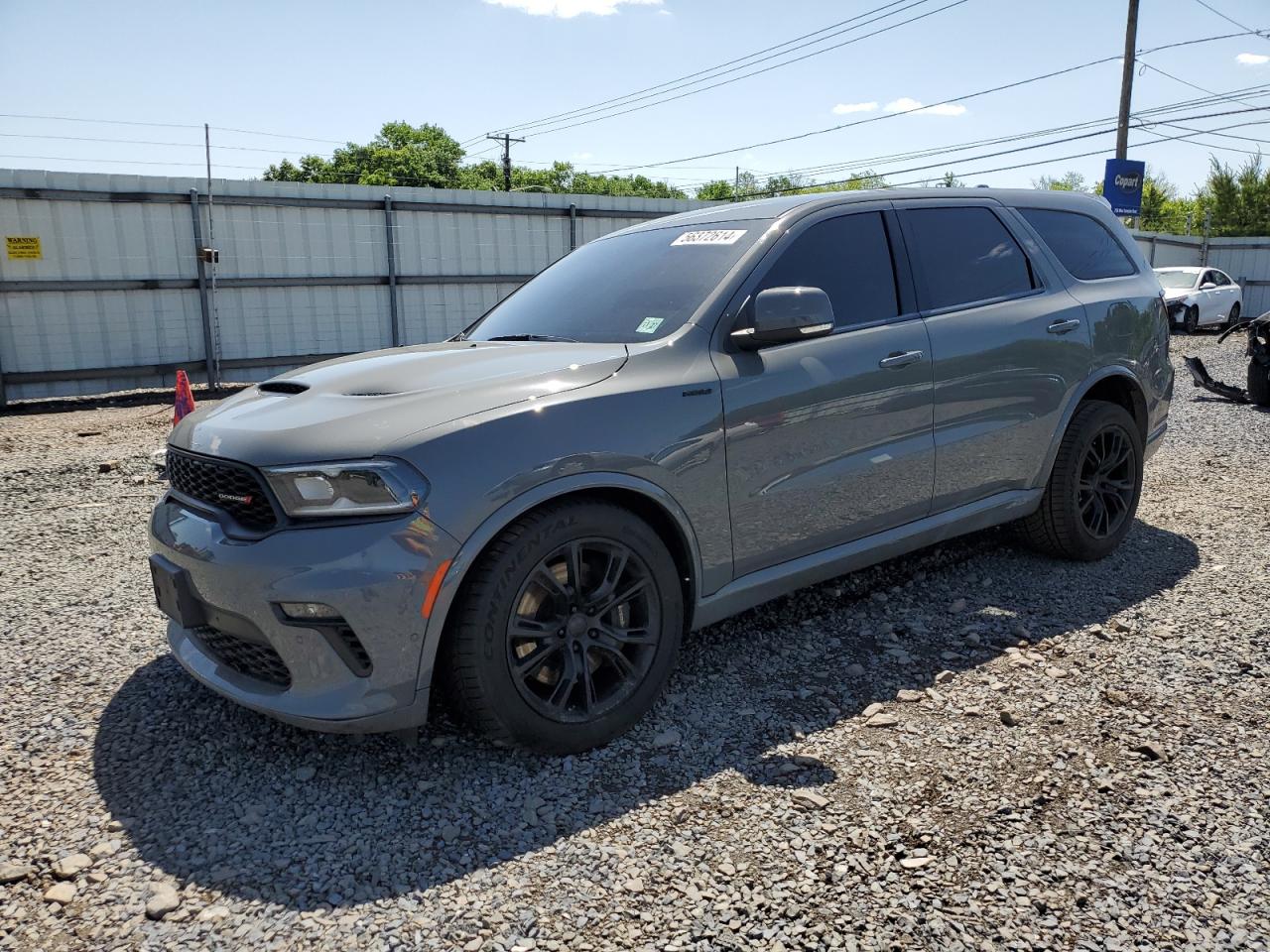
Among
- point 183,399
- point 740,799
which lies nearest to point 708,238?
point 740,799

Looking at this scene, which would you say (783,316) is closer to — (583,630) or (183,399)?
(583,630)

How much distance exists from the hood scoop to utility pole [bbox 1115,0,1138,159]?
23417mm

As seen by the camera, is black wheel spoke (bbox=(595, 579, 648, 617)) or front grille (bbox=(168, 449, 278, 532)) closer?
front grille (bbox=(168, 449, 278, 532))

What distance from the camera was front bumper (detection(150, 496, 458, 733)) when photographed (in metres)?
2.59

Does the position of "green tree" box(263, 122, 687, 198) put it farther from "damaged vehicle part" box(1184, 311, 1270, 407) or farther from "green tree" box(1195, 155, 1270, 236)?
"damaged vehicle part" box(1184, 311, 1270, 407)

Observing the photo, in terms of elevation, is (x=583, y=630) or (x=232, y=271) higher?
(x=232, y=271)

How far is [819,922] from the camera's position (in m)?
2.24

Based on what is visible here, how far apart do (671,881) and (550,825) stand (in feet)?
1.40

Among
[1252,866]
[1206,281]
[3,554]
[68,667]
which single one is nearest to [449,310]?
[3,554]

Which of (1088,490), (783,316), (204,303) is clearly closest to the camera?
(783,316)

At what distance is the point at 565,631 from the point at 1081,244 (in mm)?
3598

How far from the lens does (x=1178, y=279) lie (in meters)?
22.0

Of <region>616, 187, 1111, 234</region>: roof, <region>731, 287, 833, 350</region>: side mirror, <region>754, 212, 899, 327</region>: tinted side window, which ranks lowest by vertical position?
<region>731, 287, 833, 350</region>: side mirror

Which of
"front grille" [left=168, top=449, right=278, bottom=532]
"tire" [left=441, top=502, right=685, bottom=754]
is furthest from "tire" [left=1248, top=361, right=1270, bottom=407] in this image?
"front grille" [left=168, top=449, right=278, bottom=532]
